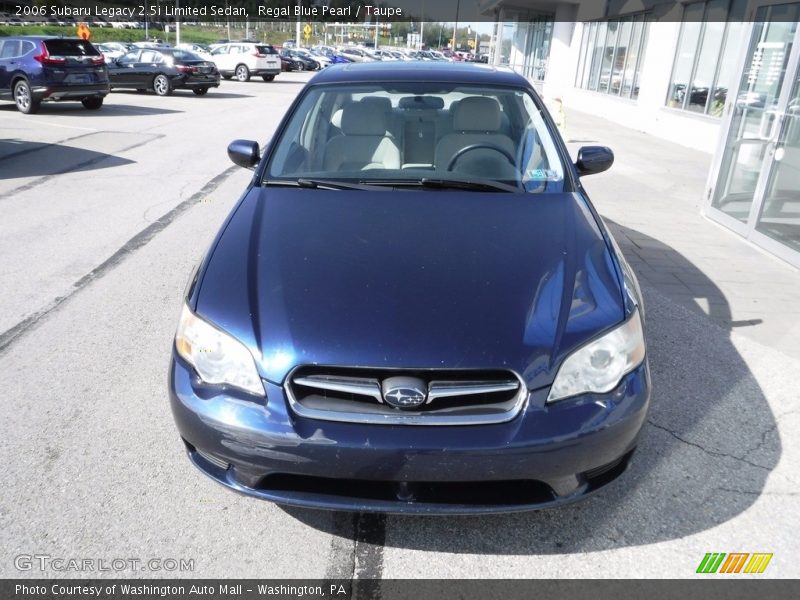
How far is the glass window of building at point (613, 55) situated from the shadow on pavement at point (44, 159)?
1383 centimetres

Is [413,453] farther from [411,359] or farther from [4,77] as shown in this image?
[4,77]

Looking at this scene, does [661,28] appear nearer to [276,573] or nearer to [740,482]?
[740,482]

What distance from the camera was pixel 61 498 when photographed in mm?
2658

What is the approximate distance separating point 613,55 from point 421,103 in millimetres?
18616

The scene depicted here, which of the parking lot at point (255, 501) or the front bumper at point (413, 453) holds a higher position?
the front bumper at point (413, 453)

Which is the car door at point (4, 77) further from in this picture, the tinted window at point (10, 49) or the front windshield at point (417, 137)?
the front windshield at point (417, 137)

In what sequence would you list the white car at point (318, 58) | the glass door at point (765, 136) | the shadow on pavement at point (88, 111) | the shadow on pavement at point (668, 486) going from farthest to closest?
the white car at point (318, 58)
the shadow on pavement at point (88, 111)
the glass door at point (765, 136)
the shadow on pavement at point (668, 486)

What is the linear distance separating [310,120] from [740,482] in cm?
293

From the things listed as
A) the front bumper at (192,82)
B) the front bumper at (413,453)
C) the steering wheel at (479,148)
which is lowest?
the front bumper at (192,82)

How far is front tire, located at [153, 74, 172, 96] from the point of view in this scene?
21656 millimetres

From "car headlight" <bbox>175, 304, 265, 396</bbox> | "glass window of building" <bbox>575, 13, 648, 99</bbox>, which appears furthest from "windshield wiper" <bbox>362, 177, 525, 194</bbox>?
"glass window of building" <bbox>575, 13, 648, 99</bbox>

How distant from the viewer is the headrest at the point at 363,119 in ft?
12.6

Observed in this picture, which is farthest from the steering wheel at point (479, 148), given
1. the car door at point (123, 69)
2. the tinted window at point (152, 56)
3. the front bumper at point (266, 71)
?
the front bumper at point (266, 71)

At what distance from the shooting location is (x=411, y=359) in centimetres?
220
